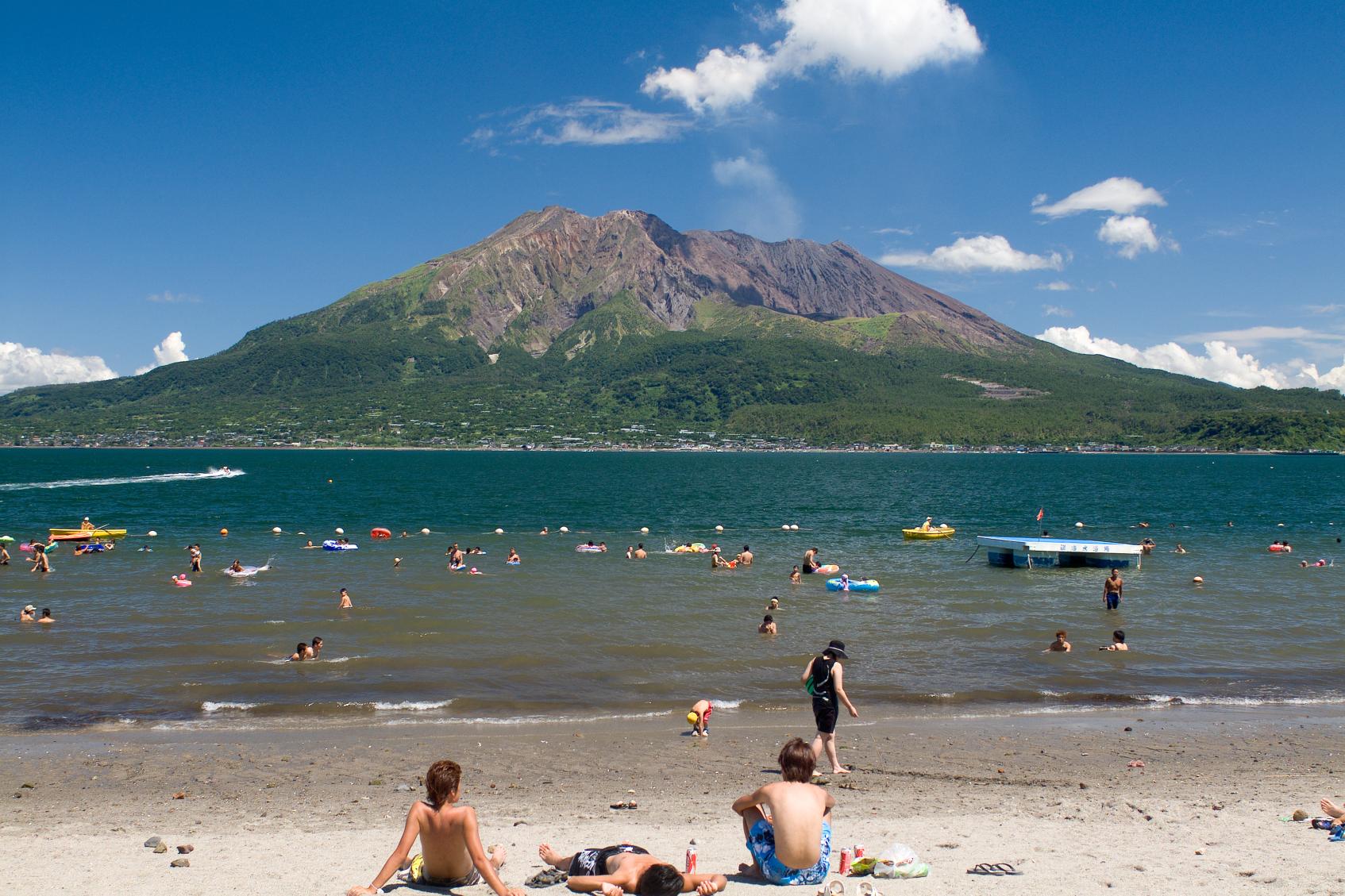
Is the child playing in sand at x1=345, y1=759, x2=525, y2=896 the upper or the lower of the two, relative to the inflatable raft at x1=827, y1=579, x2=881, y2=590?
upper

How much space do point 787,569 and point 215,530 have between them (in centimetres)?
3995

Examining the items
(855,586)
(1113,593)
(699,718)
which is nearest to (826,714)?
(699,718)

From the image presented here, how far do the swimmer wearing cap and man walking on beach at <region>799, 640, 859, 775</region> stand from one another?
3015mm

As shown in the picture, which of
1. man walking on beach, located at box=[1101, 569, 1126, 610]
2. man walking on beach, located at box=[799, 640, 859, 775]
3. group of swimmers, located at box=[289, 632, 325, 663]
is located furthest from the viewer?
man walking on beach, located at box=[1101, 569, 1126, 610]

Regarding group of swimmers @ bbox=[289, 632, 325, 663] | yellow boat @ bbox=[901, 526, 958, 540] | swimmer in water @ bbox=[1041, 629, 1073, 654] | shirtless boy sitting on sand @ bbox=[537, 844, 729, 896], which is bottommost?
group of swimmers @ bbox=[289, 632, 325, 663]

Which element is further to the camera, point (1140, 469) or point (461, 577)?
point (1140, 469)

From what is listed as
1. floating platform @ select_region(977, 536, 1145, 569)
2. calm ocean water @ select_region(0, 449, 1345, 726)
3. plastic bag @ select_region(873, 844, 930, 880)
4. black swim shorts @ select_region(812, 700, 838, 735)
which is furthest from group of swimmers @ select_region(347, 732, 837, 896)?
floating platform @ select_region(977, 536, 1145, 569)

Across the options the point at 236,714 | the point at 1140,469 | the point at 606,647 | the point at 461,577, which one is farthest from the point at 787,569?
the point at 1140,469

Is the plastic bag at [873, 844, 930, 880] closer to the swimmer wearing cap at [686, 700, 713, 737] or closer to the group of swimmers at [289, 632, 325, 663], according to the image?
the swimmer wearing cap at [686, 700, 713, 737]

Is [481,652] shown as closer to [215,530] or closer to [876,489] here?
[215,530]

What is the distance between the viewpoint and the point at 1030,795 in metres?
13.8

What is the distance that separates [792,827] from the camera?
9297mm

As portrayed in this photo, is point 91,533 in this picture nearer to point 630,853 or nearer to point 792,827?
point 630,853

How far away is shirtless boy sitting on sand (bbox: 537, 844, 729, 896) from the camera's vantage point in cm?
883
